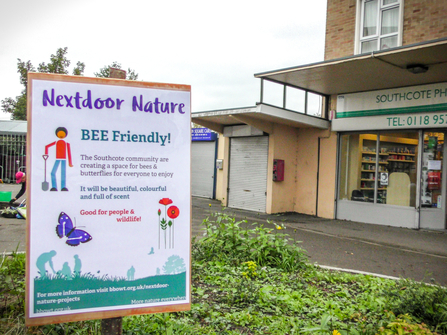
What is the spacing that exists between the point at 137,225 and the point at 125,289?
41 centimetres

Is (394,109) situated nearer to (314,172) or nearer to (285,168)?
(314,172)

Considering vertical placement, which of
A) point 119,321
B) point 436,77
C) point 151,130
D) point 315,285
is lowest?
point 315,285

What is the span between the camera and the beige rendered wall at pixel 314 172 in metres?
13.4

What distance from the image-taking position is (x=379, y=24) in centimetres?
1249

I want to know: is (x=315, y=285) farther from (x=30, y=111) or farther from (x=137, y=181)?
(x=30, y=111)

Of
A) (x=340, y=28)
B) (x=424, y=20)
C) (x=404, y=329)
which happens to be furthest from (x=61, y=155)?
(x=340, y=28)

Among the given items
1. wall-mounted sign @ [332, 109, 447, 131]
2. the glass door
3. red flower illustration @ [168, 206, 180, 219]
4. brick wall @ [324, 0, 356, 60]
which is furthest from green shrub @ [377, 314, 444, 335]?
brick wall @ [324, 0, 356, 60]

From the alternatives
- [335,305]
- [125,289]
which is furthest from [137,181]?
[335,305]

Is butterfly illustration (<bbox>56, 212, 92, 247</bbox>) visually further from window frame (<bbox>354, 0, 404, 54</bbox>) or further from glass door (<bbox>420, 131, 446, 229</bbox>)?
window frame (<bbox>354, 0, 404, 54</bbox>)

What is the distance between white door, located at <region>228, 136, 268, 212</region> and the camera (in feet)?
47.7

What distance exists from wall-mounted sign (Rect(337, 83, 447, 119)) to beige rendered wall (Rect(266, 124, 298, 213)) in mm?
1997

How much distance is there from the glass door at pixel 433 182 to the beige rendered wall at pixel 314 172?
274cm

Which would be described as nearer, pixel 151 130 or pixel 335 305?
pixel 151 130

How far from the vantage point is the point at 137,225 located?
2.76m
